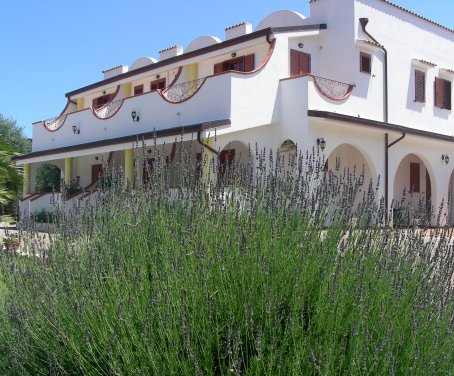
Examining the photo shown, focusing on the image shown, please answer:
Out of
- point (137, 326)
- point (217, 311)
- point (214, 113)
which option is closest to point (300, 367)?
point (217, 311)

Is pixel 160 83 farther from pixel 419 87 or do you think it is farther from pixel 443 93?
pixel 443 93

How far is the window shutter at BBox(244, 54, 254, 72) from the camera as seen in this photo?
59.8 ft

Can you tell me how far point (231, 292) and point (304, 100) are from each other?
43.7 feet

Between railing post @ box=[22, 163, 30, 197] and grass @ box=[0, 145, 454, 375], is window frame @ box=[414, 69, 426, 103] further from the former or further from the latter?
grass @ box=[0, 145, 454, 375]

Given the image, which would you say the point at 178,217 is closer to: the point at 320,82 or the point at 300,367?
the point at 300,367

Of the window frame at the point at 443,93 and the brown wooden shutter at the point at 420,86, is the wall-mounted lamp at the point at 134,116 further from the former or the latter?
the window frame at the point at 443,93

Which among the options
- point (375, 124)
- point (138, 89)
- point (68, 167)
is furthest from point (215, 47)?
point (68, 167)

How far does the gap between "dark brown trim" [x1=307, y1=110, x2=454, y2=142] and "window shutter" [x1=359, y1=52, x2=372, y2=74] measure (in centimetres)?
203

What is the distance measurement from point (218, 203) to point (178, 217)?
0.34 meters

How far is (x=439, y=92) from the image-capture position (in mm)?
22531

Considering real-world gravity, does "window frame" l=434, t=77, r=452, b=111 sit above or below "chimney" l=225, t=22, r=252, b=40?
below

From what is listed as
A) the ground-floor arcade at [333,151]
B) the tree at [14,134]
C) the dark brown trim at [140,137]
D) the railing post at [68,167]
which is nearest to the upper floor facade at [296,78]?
the dark brown trim at [140,137]

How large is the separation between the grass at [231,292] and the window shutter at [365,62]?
15.1 m

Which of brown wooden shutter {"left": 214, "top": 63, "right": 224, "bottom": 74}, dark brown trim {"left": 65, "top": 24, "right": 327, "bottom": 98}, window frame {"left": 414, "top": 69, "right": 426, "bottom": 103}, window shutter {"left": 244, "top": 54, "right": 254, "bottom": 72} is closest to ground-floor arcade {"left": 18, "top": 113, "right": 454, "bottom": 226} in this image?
window frame {"left": 414, "top": 69, "right": 426, "bottom": 103}
